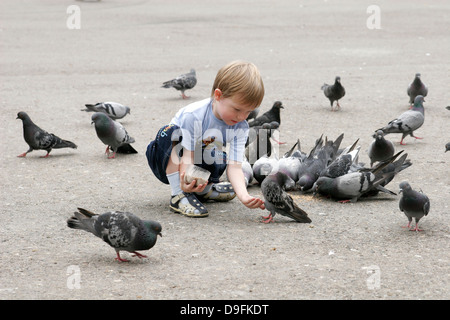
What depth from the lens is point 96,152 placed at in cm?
717

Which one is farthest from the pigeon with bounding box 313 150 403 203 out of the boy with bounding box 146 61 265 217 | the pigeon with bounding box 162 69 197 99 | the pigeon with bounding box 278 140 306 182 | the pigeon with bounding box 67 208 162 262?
the pigeon with bounding box 162 69 197 99

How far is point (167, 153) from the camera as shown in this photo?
16.6 ft

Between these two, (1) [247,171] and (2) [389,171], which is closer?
(2) [389,171]

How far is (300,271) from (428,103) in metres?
6.05

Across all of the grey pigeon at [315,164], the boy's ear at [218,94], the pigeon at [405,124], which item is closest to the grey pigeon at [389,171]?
the grey pigeon at [315,164]

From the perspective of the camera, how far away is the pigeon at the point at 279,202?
4761mm

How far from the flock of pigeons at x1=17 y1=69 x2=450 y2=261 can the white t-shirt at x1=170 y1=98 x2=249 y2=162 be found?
1.23 ft

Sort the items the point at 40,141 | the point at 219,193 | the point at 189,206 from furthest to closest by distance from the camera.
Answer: the point at 40,141 → the point at 219,193 → the point at 189,206

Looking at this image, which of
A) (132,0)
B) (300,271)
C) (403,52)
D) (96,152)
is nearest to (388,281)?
(300,271)

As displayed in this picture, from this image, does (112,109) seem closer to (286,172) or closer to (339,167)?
(286,172)

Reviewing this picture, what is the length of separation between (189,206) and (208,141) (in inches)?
19.7

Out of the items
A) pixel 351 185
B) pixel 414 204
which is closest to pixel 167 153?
pixel 351 185

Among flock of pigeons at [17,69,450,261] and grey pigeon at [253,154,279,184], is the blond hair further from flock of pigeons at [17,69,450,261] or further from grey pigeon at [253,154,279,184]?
grey pigeon at [253,154,279,184]

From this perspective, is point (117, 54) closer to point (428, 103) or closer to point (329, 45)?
point (329, 45)
